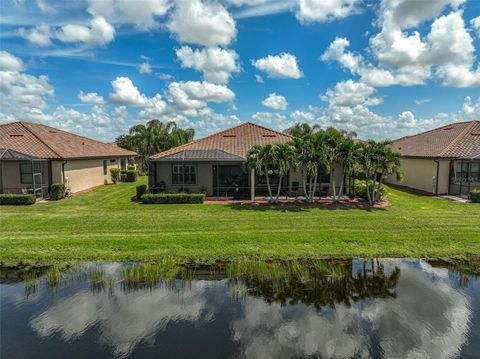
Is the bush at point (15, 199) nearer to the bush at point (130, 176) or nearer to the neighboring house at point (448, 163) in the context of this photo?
the bush at point (130, 176)

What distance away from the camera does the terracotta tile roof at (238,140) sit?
23.5 meters

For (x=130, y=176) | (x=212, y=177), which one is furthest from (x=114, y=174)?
(x=212, y=177)

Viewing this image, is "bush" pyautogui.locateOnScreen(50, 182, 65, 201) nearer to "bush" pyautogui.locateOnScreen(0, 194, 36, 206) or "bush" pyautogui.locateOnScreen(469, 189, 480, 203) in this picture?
"bush" pyautogui.locateOnScreen(0, 194, 36, 206)

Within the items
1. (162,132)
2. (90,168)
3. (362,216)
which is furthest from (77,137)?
(362,216)

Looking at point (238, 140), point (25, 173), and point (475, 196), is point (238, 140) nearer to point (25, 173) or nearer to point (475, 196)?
point (25, 173)

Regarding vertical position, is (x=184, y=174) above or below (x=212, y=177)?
above

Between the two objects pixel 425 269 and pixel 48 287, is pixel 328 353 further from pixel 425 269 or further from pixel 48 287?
pixel 48 287

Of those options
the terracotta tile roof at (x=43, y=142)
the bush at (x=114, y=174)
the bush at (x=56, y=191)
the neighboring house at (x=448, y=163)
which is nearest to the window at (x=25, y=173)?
the terracotta tile roof at (x=43, y=142)

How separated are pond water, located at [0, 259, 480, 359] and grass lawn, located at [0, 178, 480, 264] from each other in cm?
82

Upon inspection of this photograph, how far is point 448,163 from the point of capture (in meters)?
22.7

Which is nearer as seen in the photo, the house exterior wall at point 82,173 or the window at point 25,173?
the window at point 25,173

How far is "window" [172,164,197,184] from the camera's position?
858 inches

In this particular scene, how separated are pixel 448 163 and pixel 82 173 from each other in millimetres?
27403

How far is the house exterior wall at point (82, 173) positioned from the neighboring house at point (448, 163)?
2614 centimetres
